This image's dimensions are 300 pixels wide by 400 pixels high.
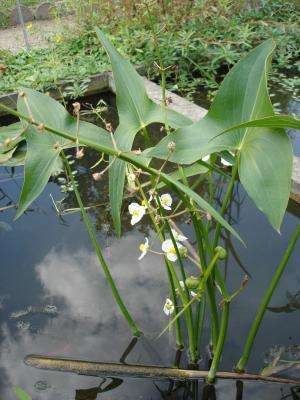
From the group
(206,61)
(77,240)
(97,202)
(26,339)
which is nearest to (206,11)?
(206,61)

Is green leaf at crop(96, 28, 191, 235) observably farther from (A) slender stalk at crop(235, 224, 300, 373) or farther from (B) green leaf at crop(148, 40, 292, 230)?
(A) slender stalk at crop(235, 224, 300, 373)

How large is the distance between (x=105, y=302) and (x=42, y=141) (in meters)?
0.87

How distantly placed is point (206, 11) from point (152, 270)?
265 cm

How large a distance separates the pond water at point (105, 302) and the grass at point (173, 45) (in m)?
1.43

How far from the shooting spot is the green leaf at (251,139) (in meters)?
0.93

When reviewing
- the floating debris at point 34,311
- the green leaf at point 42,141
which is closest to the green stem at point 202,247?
the green leaf at point 42,141

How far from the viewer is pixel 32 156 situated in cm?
106

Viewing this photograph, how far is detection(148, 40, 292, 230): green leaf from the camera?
93cm

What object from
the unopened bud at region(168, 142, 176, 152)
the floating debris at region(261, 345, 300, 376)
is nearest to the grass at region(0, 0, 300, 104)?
the floating debris at region(261, 345, 300, 376)

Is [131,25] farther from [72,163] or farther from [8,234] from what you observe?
[8,234]

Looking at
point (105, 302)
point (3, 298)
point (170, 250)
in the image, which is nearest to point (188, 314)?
point (170, 250)

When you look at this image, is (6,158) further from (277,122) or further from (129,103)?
(277,122)

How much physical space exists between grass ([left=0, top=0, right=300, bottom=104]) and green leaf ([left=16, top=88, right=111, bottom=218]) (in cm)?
217

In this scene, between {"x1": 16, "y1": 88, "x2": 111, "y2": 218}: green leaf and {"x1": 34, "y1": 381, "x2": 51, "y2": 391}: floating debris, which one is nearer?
{"x1": 16, "y1": 88, "x2": 111, "y2": 218}: green leaf
